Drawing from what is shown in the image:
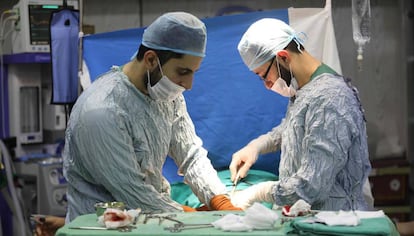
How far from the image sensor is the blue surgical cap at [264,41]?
2379 millimetres

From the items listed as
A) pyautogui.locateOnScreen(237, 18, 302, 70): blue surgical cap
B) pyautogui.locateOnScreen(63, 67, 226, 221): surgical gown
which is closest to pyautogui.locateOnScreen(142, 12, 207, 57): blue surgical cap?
pyautogui.locateOnScreen(63, 67, 226, 221): surgical gown

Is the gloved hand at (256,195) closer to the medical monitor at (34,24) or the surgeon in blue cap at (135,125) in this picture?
the surgeon in blue cap at (135,125)

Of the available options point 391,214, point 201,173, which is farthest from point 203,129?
point 391,214

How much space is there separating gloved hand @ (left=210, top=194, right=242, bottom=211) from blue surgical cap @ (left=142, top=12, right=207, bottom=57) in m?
0.56

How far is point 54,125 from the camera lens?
14.3 ft

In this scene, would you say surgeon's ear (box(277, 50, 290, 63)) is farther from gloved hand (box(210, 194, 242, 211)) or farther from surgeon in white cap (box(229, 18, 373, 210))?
gloved hand (box(210, 194, 242, 211))

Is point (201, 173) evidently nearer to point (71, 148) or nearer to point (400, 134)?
point (71, 148)

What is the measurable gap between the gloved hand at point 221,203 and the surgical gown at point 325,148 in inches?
6.9

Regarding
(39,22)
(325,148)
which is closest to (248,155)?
(325,148)

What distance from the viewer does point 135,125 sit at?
2.20 meters

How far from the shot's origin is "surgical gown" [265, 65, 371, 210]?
84.8 inches

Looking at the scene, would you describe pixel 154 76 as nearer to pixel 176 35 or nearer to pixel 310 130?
pixel 176 35

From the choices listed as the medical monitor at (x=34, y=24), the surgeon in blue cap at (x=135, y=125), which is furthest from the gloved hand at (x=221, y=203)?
the medical monitor at (x=34, y=24)

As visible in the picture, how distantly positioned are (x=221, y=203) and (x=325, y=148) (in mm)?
457
